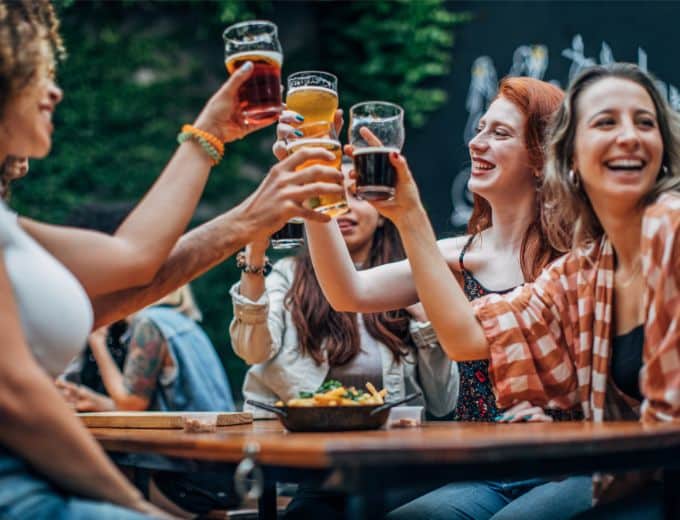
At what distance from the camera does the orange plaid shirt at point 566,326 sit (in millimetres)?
1973

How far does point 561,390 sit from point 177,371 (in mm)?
2020

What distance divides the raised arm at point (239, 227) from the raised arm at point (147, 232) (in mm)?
115

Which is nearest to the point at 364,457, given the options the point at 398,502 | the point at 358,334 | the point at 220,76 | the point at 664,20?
the point at 398,502

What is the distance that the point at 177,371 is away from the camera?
3842 millimetres

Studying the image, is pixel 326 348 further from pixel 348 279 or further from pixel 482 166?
pixel 482 166

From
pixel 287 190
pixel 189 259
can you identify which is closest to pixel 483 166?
pixel 287 190

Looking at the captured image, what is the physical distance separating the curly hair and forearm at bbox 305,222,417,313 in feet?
3.17

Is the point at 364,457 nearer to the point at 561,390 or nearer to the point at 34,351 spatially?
the point at 34,351

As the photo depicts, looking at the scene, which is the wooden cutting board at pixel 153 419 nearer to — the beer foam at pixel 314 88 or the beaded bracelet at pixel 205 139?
the beaded bracelet at pixel 205 139

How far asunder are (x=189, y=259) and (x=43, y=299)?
502 mm

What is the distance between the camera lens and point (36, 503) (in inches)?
57.2

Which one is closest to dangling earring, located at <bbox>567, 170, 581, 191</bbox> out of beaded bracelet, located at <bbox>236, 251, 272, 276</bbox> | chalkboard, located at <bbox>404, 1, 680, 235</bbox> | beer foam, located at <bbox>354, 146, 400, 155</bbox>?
beer foam, located at <bbox>354, 146, 400, 155</bbox>

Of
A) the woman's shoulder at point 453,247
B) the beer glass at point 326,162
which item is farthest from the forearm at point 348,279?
the beer glass at point 326,162

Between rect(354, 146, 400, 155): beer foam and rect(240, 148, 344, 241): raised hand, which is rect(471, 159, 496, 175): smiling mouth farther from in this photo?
rect(240, 148, 344, 241): raised hand
